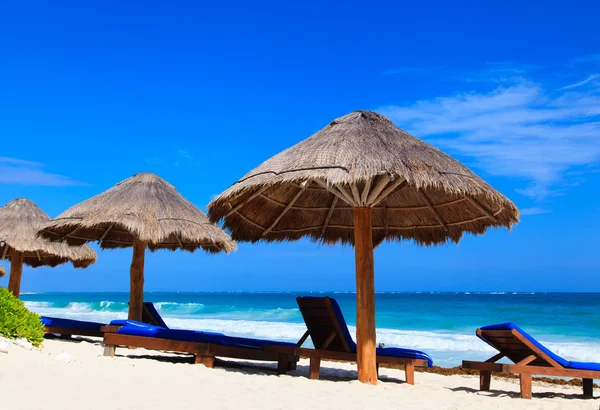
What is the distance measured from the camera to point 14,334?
625cm

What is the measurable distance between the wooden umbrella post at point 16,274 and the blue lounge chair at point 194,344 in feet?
19.7

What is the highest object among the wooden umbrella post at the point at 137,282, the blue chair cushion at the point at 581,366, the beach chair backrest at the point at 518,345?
the wooden umbrella post at the point at 137,282

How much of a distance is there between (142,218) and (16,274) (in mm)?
4993

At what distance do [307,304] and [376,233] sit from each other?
6.58ft

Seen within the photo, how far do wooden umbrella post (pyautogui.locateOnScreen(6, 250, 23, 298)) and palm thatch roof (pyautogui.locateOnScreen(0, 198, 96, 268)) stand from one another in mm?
149

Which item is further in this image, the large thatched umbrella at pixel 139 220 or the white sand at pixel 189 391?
the large thatched umbrella at pixel 139 220

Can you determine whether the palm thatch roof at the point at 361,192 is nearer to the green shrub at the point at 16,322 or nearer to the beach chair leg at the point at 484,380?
the beach chair leg at the point at 484,380

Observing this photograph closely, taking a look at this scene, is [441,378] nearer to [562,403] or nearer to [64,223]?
[562,403]

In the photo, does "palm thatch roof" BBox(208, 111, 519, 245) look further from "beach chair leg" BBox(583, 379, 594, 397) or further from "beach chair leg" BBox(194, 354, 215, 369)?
"beach chair leg" BBox(583, 379, 594, 397)

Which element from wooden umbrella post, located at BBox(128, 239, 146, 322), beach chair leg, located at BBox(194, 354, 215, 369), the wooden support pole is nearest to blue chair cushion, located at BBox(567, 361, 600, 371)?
beach chair leg, located at BBox(194, 354, 215, 369)

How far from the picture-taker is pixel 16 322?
6.28 meters

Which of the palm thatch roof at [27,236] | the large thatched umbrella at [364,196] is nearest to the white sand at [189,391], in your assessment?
the large thatched umbrella at [364,196]

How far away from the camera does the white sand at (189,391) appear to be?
412cm

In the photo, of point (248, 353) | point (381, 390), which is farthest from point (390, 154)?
point (248, 353)
